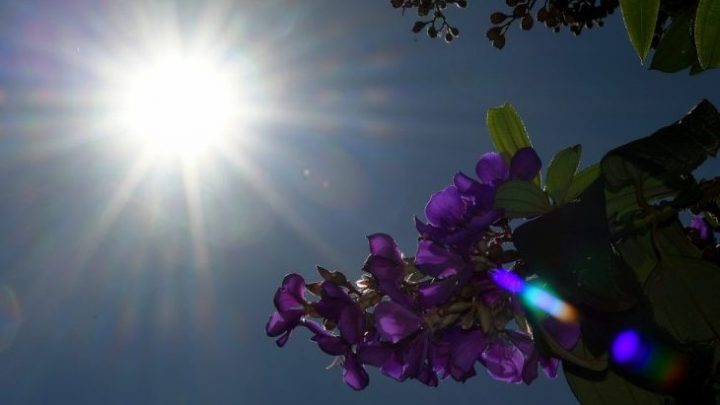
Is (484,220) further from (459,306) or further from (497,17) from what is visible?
(497,17)

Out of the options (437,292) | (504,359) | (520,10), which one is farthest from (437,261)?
(520,10)

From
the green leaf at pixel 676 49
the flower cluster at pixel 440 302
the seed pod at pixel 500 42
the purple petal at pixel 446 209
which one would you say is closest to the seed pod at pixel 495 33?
the seed pod at pixel 500 42

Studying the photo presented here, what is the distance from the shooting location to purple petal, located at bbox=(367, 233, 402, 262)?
107cm

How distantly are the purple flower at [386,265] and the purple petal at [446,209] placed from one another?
0.34 feet

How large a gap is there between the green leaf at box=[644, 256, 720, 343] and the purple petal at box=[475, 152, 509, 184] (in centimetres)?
29

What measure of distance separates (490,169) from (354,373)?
1.50 feet

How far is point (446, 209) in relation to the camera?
1004mm

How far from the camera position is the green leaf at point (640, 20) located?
1.06 m

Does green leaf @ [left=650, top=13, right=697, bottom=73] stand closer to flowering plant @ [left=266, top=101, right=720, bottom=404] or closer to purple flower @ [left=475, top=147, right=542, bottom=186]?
flowering plant @ [left=266, top=101, right=720, bottom=404]

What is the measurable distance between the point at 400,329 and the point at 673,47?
983 millimetres

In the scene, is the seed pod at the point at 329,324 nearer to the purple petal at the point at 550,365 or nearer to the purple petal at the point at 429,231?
the purple petal at the point at 429,231

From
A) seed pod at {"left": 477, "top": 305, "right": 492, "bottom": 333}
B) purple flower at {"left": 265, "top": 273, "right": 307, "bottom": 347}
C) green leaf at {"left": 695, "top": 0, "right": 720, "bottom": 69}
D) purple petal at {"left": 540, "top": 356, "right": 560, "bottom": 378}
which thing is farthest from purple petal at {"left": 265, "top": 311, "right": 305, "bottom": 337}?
green leaf at {"left": 695, "top": 0, "right": 720, "bottom": 69}

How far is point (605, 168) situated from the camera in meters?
0.89

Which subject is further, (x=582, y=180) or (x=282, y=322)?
(x=282, y=322)
